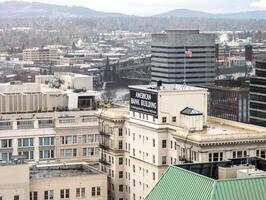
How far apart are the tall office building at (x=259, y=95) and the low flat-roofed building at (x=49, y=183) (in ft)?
213

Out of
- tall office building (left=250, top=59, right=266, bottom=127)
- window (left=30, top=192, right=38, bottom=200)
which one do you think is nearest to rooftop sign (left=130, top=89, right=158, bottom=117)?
window (left=30, top=192, right=38, bottom=200)

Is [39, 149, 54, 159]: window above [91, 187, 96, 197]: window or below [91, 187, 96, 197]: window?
above

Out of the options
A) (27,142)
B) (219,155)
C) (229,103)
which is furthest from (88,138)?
(229,103)

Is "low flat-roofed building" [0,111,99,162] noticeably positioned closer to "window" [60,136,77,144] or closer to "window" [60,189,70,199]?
"window" [60,136,77,144]

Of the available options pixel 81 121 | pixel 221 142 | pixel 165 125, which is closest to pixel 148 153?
pixel 165 125

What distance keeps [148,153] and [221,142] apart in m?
9.36

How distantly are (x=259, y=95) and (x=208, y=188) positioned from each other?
9916 cm

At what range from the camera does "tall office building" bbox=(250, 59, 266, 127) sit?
144 m

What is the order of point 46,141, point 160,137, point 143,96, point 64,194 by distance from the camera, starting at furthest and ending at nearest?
1. point 46,141
2. point 143,96
3. point 64,194
4. point 160,137

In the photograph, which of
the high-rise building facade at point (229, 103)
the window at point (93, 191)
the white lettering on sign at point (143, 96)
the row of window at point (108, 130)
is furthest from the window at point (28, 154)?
the high-rise building facade at point (229, 103)

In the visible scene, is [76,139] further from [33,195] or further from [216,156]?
[216,156]

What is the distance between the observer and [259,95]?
14562cm

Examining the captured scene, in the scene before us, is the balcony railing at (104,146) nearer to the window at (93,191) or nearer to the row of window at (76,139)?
the window at (93,191)

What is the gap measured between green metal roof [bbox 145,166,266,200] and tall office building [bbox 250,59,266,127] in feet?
305
